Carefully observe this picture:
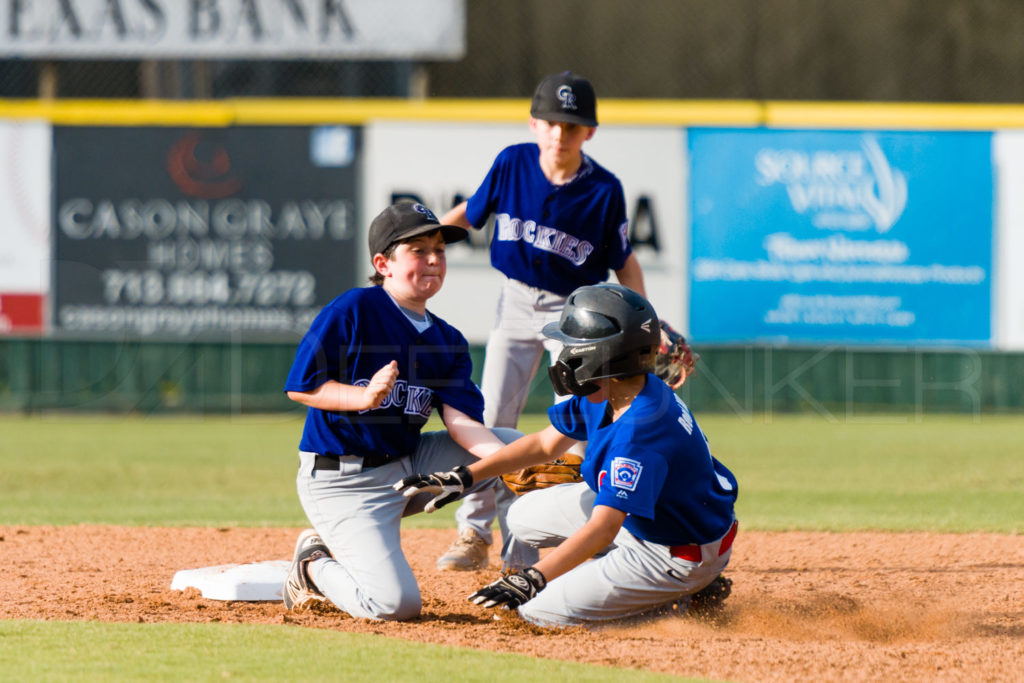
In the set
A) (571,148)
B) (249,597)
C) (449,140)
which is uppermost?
(449,140)

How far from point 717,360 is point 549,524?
947cm

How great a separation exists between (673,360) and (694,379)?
27.0 feet

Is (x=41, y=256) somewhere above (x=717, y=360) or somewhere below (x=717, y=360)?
above

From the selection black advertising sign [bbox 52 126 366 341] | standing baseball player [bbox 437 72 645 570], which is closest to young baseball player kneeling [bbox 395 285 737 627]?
standing baseball player [bbox 437 72 645 570]

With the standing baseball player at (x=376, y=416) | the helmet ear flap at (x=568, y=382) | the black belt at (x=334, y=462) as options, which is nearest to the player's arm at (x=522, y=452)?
the standing baseball player at (x=376, y=416)

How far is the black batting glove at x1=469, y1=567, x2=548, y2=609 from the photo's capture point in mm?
3457

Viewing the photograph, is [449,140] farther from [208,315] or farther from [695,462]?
[695,462]

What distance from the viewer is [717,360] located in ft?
43.9

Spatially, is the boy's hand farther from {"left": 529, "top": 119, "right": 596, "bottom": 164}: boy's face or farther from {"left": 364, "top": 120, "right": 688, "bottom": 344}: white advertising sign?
{"left": 364, "top": 120, "right": 688, "bottom": 344}: white advertising sign

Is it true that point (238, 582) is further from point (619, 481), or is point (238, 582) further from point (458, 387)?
point (619, 481)

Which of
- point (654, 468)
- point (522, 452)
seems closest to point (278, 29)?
point (522, 452)

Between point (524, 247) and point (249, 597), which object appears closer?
point (249, 597)

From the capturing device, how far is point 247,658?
3232 millimetres

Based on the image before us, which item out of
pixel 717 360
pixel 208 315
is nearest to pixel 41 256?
pixel 208 315
